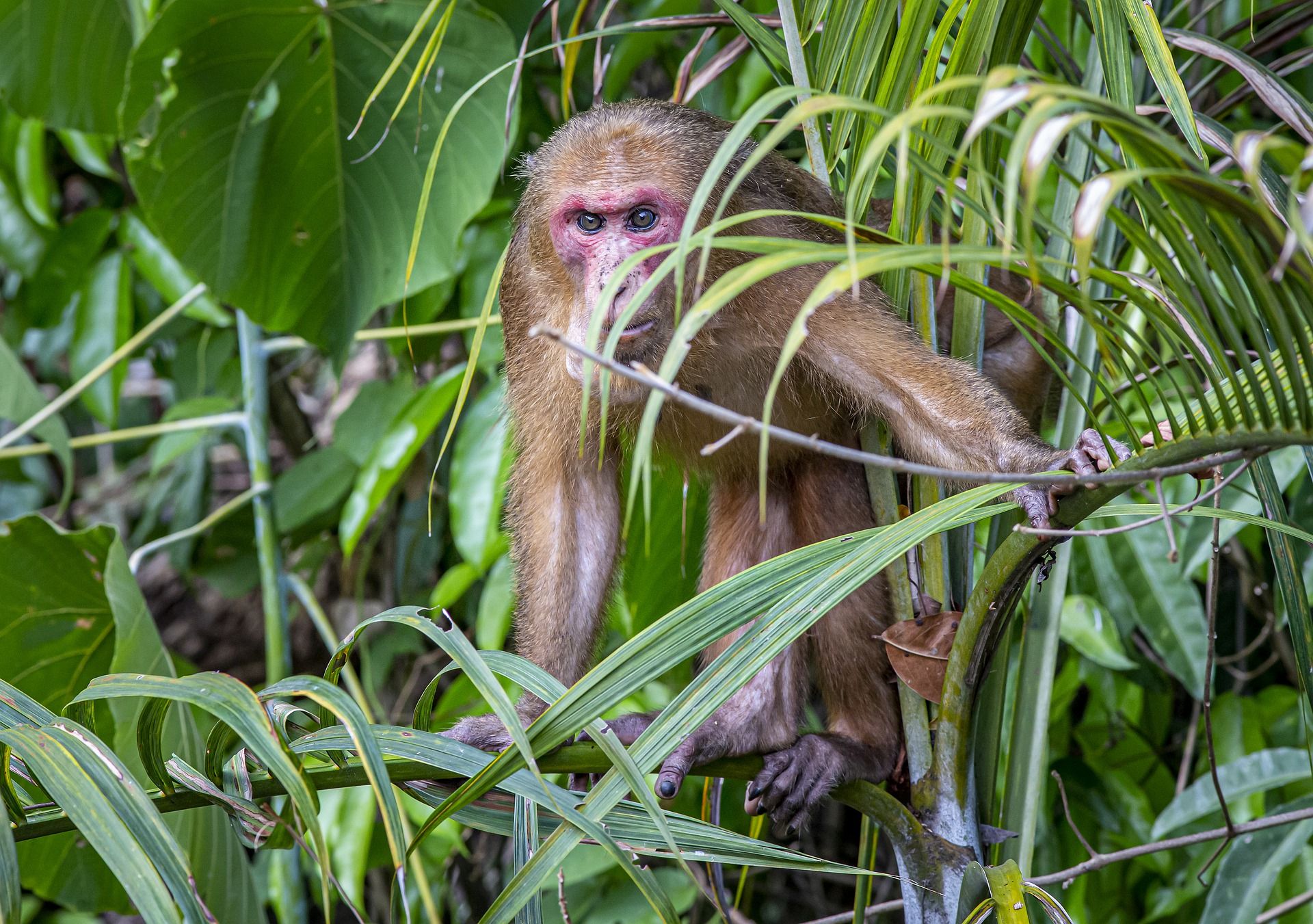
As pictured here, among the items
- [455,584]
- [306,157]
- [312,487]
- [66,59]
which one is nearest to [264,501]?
[312,487]

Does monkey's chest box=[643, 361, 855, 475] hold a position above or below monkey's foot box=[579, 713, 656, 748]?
above

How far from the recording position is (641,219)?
188cm

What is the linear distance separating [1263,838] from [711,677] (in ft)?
4.36

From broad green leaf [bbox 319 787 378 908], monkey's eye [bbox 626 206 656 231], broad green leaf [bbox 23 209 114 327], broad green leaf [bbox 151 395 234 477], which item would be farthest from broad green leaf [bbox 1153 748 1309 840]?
broad green leaf [bbox 23 209 114 327]

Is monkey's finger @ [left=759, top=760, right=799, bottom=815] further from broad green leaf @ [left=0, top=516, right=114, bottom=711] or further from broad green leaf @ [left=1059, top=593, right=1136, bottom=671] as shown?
broad green leaf @ [left=0, top=516, right=114, bottom=711]

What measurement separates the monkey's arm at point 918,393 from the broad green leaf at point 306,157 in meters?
1.04

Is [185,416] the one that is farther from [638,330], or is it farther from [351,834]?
[638,330]

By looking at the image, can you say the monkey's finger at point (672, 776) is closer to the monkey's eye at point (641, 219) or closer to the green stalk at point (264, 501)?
the monkey's eye at point (641, 219)

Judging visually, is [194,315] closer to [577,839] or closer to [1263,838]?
[577,839]

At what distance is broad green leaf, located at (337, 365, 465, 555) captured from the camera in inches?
95.1

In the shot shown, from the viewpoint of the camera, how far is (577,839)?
42.3 inches

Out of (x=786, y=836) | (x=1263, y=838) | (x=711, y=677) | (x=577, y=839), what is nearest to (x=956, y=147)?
(x=711, y=677)

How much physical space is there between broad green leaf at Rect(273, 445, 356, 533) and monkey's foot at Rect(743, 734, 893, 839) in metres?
1.52

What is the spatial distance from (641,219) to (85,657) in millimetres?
1411
